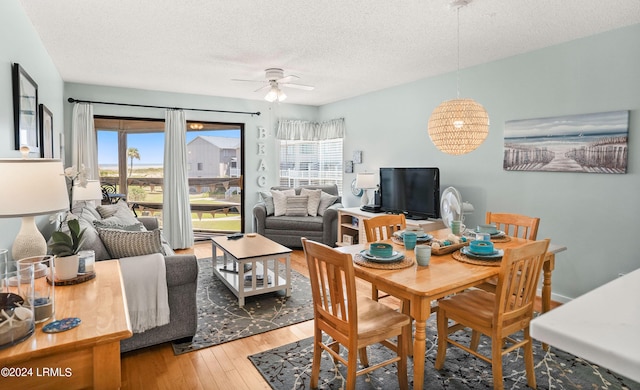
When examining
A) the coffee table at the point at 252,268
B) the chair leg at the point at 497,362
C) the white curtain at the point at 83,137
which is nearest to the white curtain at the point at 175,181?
the white curtain at the point at 83,137

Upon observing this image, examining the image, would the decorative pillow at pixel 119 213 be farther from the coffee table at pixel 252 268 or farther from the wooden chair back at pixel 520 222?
the wooden chair back at pixel 520 222

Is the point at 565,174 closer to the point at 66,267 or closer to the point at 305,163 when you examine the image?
the point at 66,267

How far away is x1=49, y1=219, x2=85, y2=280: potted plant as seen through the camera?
182cm

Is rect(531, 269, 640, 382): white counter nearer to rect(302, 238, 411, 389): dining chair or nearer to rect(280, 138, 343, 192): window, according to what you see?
rect(302, 238, 411, 389): dining chair

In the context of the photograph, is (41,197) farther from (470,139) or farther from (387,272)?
(470,139)

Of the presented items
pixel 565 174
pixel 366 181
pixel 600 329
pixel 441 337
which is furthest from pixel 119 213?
pixel 565 174

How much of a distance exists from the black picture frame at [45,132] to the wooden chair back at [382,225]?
2820 millimetres

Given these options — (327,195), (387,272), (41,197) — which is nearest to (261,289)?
(387,272)

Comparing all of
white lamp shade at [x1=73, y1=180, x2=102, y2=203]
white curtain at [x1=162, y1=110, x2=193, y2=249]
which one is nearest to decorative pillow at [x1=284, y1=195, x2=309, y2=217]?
white curtain at [x1=162, y1=110, x2=193, y2=249]

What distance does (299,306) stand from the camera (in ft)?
11.6

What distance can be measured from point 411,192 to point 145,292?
3329 millimetres

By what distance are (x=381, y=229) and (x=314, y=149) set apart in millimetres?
4193

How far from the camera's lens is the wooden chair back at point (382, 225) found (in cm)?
303

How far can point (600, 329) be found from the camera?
2.19 feet
